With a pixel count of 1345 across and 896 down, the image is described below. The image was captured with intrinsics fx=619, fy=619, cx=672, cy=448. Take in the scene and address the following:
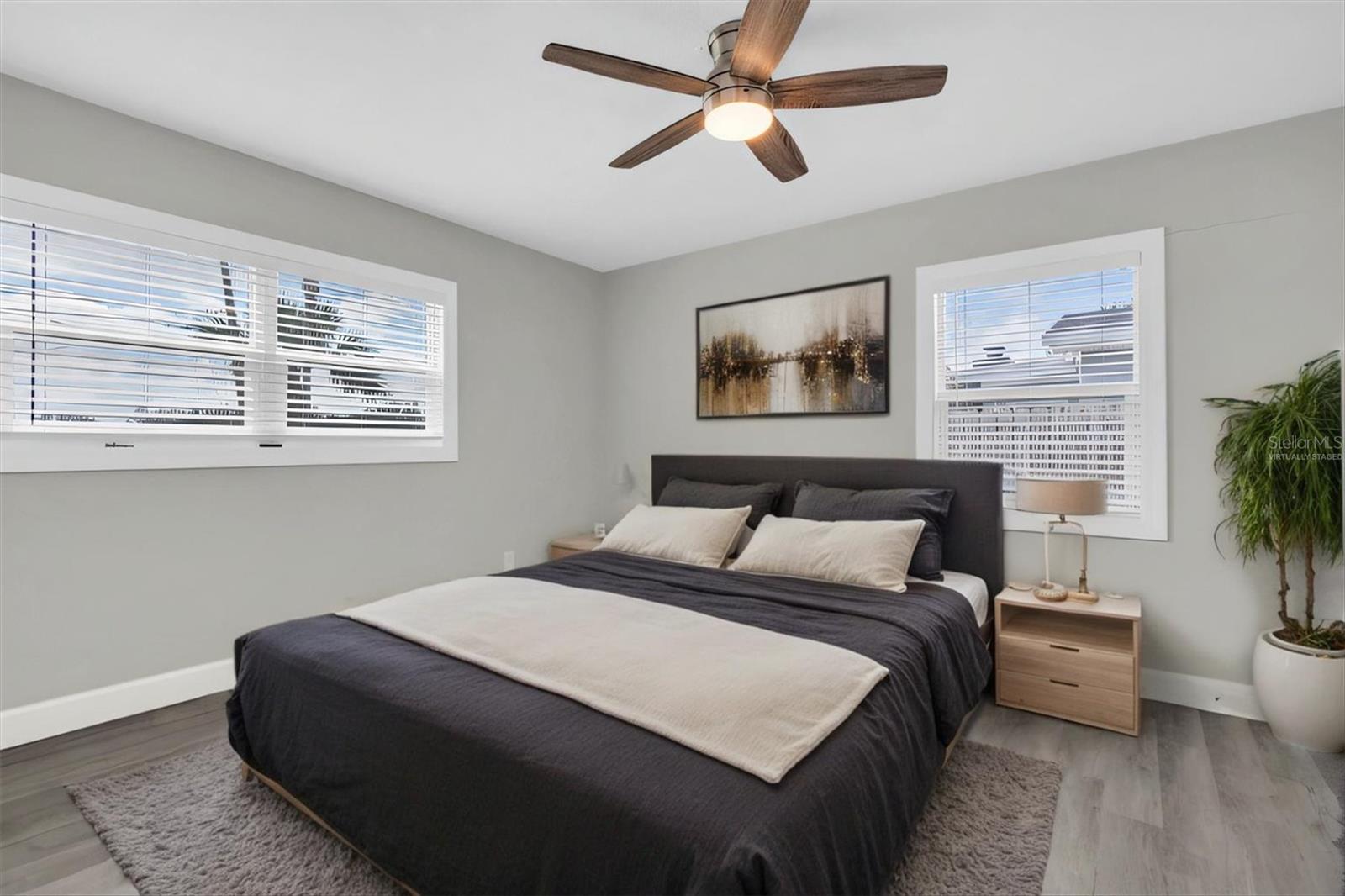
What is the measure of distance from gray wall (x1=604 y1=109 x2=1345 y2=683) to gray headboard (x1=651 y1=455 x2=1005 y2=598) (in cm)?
15

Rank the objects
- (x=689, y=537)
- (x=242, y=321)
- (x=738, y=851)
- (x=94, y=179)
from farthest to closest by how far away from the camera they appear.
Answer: (x=689, y=537) < (x=242, y=321) < (x=94, y=179) < (x=738, y=851)

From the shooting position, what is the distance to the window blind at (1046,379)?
2.96 metres

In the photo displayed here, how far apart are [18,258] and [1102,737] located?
472 centimetres

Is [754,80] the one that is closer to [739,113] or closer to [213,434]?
[739,113]

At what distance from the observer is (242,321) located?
302 cm

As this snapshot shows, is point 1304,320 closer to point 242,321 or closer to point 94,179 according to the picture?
point 242,321

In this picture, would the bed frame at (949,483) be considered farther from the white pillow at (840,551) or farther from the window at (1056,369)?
the white pillow at (840,551)

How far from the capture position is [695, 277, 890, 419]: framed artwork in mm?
3654

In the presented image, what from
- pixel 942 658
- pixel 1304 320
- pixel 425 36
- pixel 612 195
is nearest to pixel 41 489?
pixel 425 36

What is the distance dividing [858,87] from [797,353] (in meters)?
2.09

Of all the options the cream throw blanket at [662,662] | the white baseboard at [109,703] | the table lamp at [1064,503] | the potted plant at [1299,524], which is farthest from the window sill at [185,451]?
the potted plant at [1299,524]

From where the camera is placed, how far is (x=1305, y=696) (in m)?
2.35

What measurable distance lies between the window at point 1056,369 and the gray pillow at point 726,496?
3.00ft

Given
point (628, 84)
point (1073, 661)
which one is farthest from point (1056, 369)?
point (628, 84)
